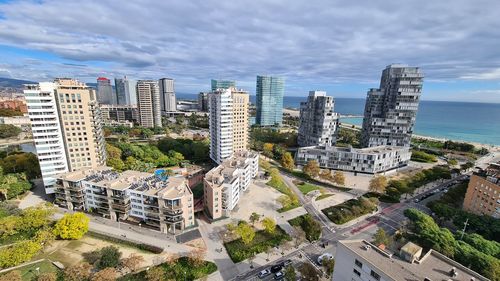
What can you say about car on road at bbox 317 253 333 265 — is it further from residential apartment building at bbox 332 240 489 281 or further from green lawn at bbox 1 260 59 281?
green lawn at bbox 1 260 59 281

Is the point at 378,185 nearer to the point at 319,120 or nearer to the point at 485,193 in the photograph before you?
the point at 485,193

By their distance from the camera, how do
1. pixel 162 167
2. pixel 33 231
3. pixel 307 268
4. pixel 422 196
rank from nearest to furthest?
pixel 307 268
pixel 33 231
pixel 422 196
pixel 162 167

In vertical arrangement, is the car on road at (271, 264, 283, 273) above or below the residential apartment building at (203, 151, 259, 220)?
below

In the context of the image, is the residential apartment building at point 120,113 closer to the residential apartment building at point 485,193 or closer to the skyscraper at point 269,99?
the skyscraper at point 269,99

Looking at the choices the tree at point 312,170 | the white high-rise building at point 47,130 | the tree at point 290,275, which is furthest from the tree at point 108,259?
the tree at point 312,170

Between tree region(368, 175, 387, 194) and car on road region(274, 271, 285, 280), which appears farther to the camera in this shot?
tree region(368, 175, 387, 194)

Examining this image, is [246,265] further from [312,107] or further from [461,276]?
[312,107]

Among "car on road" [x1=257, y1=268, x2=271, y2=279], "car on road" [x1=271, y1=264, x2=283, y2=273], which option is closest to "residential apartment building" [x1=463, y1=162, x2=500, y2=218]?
"car on road" [x1=271, y1=264, x2=283, y2=273]

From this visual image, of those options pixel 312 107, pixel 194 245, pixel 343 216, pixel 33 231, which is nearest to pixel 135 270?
pixel 194 245
